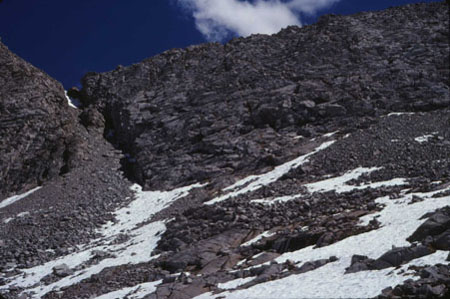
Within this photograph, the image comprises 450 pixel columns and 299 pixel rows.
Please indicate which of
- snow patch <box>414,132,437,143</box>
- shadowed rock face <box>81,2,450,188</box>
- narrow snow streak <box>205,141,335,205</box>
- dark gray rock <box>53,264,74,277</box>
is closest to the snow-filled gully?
narrow snow streak <box>205,141,335,205</box>

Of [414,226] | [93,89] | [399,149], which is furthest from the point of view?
→ [93,89]

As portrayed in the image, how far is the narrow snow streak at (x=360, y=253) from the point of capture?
1140 cm

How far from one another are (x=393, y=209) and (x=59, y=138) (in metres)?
46.0

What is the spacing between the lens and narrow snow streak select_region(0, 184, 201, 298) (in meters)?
22.6

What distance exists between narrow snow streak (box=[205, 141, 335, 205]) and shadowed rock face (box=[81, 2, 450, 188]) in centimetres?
232

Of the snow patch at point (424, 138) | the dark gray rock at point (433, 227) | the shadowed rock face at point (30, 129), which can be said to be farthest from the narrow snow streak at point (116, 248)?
the snow patch at point (424, 138)

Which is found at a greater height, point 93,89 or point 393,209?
point 93,89

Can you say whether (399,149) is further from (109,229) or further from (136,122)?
(136,122)

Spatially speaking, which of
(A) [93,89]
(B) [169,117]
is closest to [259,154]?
(B) [169,117]

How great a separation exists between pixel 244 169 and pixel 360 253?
22.8 meters

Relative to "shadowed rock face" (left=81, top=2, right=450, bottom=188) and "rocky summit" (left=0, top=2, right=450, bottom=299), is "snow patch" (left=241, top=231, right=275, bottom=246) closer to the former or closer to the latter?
"rocky summit" (left=0, top=2, right=450, bottom=299)

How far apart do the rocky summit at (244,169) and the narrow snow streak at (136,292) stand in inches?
5.7

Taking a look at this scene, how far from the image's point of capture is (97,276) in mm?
21078

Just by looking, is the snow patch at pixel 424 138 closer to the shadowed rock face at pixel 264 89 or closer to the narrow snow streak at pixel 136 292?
the shadowed rock face at pixel 264 89
